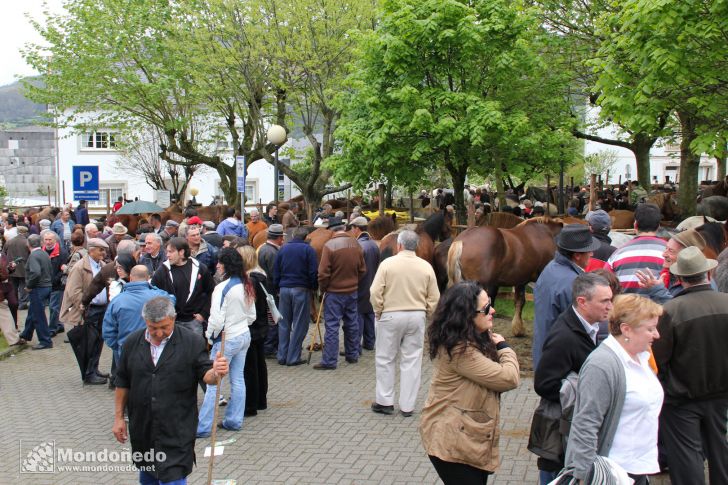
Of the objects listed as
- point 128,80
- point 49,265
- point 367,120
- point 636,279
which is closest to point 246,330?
point 636,279

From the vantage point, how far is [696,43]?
12.2 m

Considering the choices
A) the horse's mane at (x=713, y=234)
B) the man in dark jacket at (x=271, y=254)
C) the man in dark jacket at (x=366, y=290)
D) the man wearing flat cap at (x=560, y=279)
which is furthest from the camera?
the man in dark jacket at (x=366, y=290)

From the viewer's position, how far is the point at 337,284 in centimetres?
1059

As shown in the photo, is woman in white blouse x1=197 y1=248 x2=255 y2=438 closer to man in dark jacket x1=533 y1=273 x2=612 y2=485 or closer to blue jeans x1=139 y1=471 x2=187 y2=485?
blue jeans x1=139 y1=471 x2=187 y2=485

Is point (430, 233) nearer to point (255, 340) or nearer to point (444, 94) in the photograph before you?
point (444, 94)

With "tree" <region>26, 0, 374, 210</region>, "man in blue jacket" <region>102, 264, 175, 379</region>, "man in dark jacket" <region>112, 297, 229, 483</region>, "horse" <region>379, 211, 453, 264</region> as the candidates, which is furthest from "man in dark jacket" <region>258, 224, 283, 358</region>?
"tree" <region>26, 0, 374, 210</region>

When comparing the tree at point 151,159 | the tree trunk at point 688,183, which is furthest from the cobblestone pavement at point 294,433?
the tree at point 151,159

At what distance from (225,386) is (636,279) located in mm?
5543

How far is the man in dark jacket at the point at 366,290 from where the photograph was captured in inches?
454

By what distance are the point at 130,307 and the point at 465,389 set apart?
176 inches

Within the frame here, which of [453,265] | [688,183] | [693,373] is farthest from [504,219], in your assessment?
[693,373]

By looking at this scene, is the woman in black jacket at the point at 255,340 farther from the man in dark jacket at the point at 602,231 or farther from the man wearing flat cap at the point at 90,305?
the man in dark jacket at the point at 602,231

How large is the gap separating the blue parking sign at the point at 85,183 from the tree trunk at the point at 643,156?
1449cm

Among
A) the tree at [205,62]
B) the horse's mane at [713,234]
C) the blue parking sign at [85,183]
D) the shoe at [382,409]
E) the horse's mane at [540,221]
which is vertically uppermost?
the tree at [205,62]
